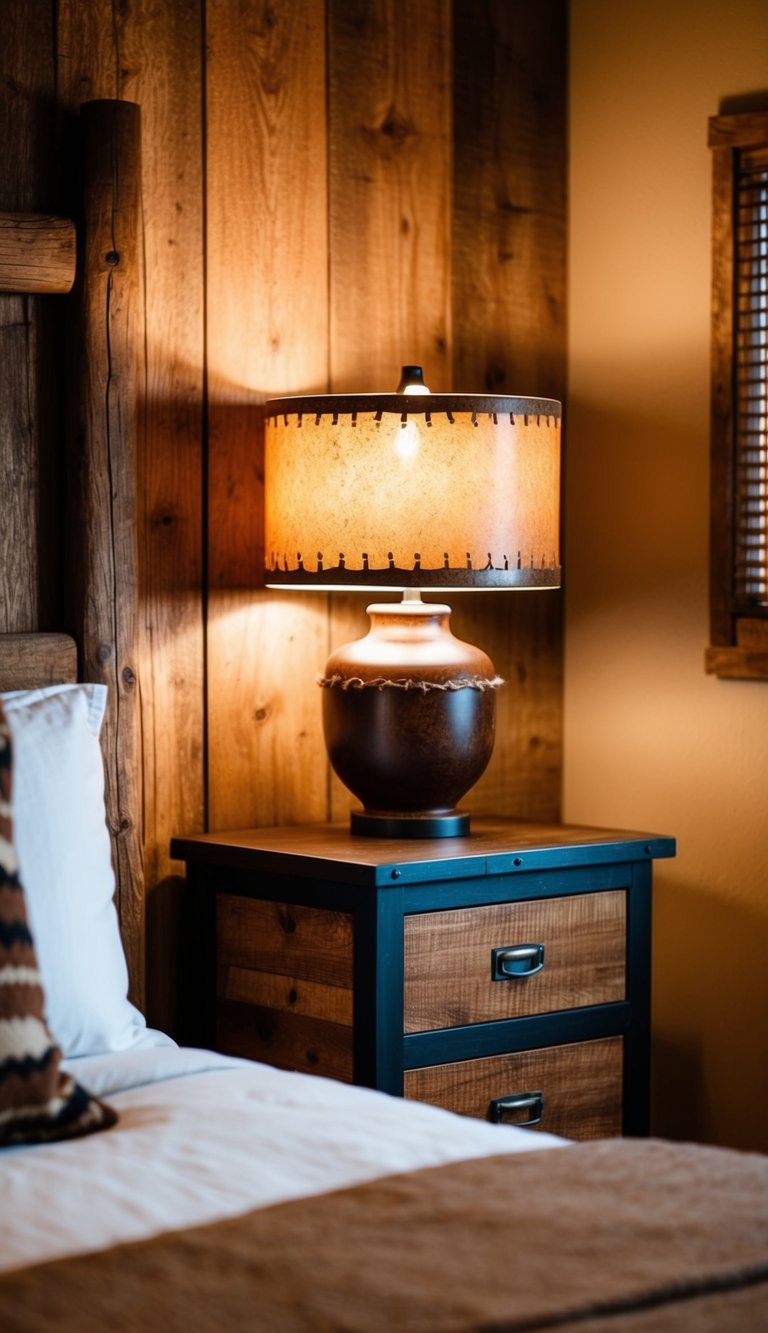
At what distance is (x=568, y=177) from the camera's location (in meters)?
3.24

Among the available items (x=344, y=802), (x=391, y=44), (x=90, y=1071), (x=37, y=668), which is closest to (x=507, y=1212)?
(x=90, y=1071)

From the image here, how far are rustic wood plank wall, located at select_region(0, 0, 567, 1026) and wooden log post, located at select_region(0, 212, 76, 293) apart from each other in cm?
5

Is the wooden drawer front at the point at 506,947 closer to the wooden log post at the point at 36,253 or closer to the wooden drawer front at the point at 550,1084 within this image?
the wooden drawer front at the point at 550,1084

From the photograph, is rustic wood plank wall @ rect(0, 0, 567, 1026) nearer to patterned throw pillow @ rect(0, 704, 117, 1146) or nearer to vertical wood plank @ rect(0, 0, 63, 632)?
vertical wood plank @ rect(0, 0, 63, 632)

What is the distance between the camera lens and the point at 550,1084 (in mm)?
2594

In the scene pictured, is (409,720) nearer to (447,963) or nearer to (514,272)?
(447,963)

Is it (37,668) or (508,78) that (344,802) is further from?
(508,78)

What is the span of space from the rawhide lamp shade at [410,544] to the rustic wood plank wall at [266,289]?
7.2 inches

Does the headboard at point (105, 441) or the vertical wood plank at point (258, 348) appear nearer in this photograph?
the headboard at point (105, 441)

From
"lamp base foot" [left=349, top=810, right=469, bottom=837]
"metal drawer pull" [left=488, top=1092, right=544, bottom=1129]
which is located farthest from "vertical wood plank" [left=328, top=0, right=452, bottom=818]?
"metal drawer pull" [left=488, top=1092, right=544, bottom=1129]

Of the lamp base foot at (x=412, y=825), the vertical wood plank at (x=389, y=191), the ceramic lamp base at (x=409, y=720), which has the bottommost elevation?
the lamp base foot at (x=412, y=825)

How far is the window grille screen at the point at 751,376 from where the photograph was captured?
2912mm

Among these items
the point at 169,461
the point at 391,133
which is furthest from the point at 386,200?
the point at 169,461

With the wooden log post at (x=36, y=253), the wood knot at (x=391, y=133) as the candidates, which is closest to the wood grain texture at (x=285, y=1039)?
the wooden log post at (x=36, y=253)
